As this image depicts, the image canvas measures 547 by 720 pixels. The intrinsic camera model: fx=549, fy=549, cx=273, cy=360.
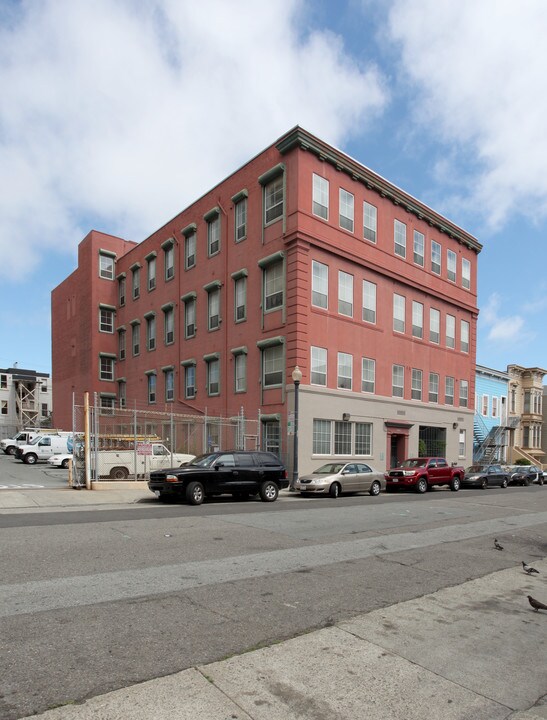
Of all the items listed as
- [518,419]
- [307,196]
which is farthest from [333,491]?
[518,419]

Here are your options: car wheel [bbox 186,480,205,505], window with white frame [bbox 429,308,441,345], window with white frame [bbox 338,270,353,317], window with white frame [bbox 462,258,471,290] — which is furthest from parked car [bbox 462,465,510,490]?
car wheel [bbox 186,480,205,505]

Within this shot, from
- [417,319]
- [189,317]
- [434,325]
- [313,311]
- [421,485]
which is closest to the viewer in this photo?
[421,485]

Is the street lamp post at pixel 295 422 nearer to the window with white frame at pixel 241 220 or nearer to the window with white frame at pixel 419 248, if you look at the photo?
the window with white frame at pixel 241 220

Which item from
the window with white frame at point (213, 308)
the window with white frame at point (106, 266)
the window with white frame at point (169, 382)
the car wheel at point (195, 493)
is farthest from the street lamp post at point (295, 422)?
the window with white frame at point (106, 266)

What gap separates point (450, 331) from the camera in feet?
118

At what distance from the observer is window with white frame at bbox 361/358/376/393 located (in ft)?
93.8

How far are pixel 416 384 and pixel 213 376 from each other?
12.0 meters

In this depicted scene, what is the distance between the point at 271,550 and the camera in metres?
8.98

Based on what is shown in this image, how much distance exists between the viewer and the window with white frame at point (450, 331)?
35688mm

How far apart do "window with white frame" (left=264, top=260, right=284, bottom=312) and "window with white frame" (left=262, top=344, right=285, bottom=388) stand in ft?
6.55

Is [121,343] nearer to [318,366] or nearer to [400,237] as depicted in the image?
[318,366]

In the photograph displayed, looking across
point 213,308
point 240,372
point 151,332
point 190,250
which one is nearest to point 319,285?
point 240,372

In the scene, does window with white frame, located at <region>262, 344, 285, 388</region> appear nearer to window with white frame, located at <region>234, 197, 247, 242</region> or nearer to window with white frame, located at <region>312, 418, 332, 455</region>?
window with white frame, located at <region>312, 418, 332, 455</region>

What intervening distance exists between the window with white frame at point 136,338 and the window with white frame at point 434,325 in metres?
20.1
